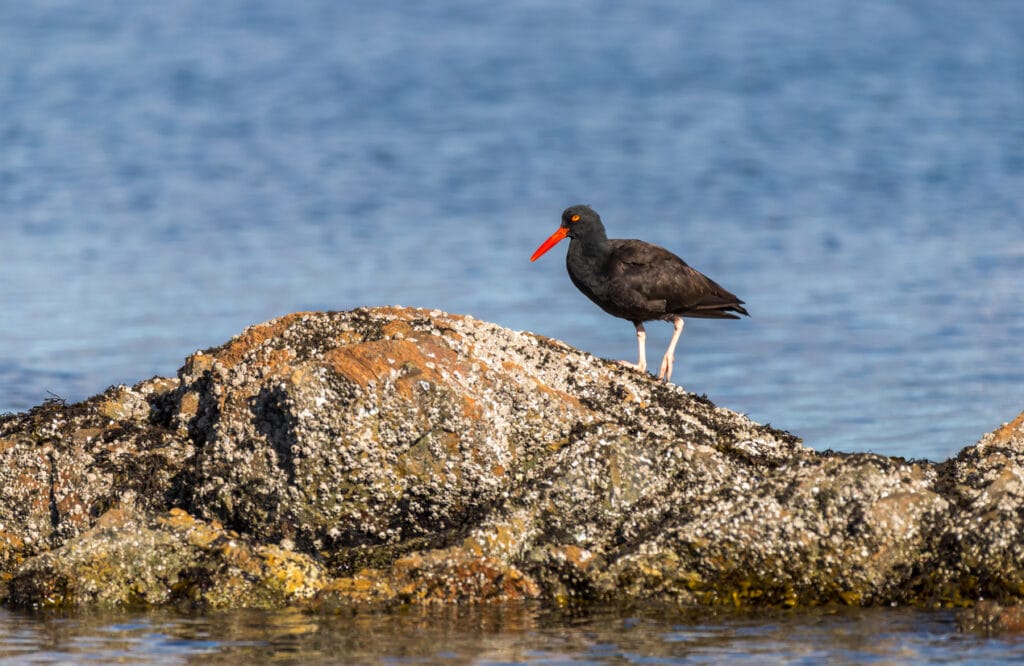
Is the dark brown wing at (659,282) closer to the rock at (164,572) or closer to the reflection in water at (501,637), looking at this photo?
the reflection in water at (501,637)

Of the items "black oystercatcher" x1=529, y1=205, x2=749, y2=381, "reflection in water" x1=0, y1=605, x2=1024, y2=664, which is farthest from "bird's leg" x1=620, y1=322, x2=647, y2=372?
"reflection in water" x1=0, y1=605, x2=1024, y2=664

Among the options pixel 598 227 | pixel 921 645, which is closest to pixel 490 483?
pixel 921 645

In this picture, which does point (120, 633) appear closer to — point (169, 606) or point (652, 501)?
point (169, 606)

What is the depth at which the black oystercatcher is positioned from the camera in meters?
15.9

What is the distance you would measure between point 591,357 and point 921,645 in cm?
496

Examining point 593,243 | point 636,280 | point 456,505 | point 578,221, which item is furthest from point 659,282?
point 456,505

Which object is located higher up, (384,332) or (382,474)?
(384,332)

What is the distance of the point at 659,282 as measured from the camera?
52.3ft

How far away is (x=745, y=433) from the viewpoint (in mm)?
12500

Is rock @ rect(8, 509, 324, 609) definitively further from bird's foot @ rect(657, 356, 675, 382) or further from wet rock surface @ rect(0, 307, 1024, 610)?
bird's foot @ rect(657, 356, 675, 382)

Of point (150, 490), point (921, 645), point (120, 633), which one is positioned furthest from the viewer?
point (150, 490)

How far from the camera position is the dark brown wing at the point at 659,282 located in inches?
626

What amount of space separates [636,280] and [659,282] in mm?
294

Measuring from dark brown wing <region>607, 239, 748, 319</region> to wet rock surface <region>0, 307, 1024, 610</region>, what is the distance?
414cm
